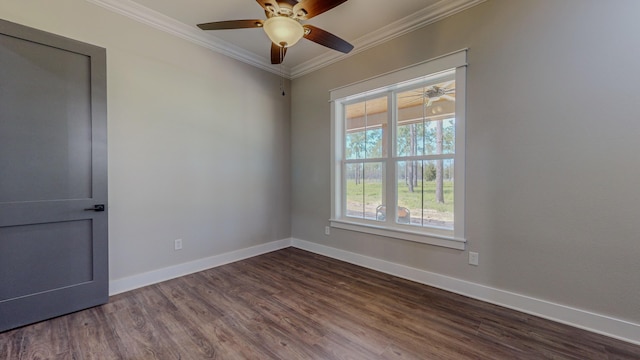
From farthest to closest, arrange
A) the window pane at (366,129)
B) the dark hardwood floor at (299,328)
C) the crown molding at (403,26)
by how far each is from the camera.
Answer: the window pane at (366,129) < the crown molding at (403,26) < the dark hardwood floor at (299,328)

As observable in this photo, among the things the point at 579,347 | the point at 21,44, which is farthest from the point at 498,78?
the point at 21,44

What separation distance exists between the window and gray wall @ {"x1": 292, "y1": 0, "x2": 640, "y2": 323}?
0.49ft

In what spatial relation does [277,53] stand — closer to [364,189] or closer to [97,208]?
[364,189]

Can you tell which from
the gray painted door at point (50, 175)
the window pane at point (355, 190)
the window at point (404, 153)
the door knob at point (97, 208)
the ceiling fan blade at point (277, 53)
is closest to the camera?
the gray painted door at point (50, 175)

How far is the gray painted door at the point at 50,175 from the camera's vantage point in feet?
6.46

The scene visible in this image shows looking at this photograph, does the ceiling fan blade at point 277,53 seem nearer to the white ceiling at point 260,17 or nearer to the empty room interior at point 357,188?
the empty room interior at point 357,188

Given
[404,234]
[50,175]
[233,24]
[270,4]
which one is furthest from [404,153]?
[50,175]

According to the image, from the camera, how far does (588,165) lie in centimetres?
196

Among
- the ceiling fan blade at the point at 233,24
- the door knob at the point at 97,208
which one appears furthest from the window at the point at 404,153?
the door knob at the point at 97,208

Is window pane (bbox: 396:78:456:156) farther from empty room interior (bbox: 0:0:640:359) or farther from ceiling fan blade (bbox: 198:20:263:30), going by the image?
ceiling fan blade (bbox: 198:20:263:30)

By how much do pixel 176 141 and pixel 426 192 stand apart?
298 cm

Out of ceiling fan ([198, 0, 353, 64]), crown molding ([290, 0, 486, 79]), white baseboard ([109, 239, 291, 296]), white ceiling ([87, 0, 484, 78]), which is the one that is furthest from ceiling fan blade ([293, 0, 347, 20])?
white baseboard ([109, 239, 291, 296])

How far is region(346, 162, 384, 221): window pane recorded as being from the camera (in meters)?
3.39

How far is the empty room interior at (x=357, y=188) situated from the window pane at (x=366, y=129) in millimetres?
35
